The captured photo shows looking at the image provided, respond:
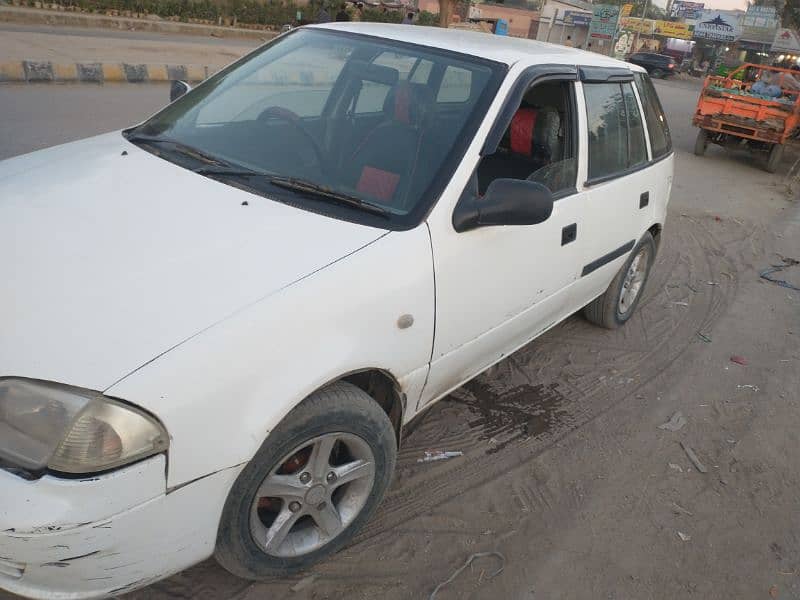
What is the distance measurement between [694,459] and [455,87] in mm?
2246

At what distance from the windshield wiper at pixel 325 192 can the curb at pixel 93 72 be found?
9899mm

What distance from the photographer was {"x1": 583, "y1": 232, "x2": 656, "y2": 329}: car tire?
4316mm

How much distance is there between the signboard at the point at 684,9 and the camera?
6862cm

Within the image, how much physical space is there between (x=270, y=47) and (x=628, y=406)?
2815 millimetres

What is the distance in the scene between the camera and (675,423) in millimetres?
3650

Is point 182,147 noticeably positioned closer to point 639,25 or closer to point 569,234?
point 569,234

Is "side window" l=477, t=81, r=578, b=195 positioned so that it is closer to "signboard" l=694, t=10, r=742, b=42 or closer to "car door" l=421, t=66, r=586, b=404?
"car door" l=421, t=66, r=586, b=404

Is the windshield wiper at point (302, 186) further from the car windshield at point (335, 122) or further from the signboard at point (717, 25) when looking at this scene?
the signboard at point (717, 25)

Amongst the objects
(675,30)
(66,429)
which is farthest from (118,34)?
(675,30)

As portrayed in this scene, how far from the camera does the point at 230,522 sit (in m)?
1.94

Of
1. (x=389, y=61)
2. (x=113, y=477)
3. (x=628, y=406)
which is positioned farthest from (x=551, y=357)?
(x=113, y=477)

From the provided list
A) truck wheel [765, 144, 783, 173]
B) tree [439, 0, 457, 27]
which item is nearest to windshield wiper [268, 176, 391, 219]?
truck wheel [765, 144, 783, 173]

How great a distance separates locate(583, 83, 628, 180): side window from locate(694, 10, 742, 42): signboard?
54181mm

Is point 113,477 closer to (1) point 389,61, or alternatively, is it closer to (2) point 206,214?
(2) point 206,214
